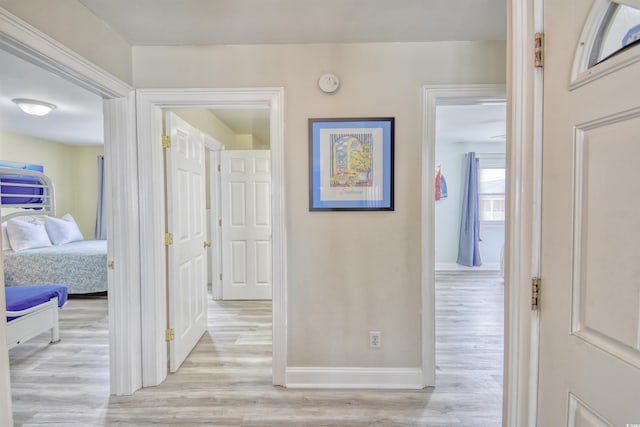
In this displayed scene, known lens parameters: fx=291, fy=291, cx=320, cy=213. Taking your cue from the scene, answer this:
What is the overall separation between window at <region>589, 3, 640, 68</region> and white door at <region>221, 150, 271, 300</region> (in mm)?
3312

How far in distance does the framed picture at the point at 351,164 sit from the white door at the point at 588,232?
1.11 meters

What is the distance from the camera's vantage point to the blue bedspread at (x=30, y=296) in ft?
7.77

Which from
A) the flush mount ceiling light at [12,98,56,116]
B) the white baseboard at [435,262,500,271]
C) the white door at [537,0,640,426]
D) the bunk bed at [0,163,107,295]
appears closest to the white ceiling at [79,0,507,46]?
the white door at [537,0,640,426]

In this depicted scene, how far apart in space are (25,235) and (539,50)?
18.3 feet

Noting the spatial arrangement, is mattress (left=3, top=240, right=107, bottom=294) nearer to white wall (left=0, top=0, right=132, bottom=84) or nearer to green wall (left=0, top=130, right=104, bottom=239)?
green wall (left=0, top=130, right=104, bottom=239)

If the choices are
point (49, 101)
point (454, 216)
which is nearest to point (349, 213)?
point (49, 101)

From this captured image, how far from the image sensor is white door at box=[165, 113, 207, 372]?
6.86ft

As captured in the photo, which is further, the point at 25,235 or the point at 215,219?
the point at 25,235

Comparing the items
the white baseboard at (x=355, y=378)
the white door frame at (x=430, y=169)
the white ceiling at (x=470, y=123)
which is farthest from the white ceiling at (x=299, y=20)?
the white baseboard at (x=355, y=378)

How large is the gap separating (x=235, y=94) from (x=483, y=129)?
3813 millimetres

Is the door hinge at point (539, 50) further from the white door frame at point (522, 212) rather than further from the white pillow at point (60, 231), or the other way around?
the white pillow at point (60, 231)

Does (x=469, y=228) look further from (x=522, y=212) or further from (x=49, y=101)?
(x=49, y=101)

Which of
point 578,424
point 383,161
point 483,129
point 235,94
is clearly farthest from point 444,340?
point 483,129

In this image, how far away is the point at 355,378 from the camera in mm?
1980
